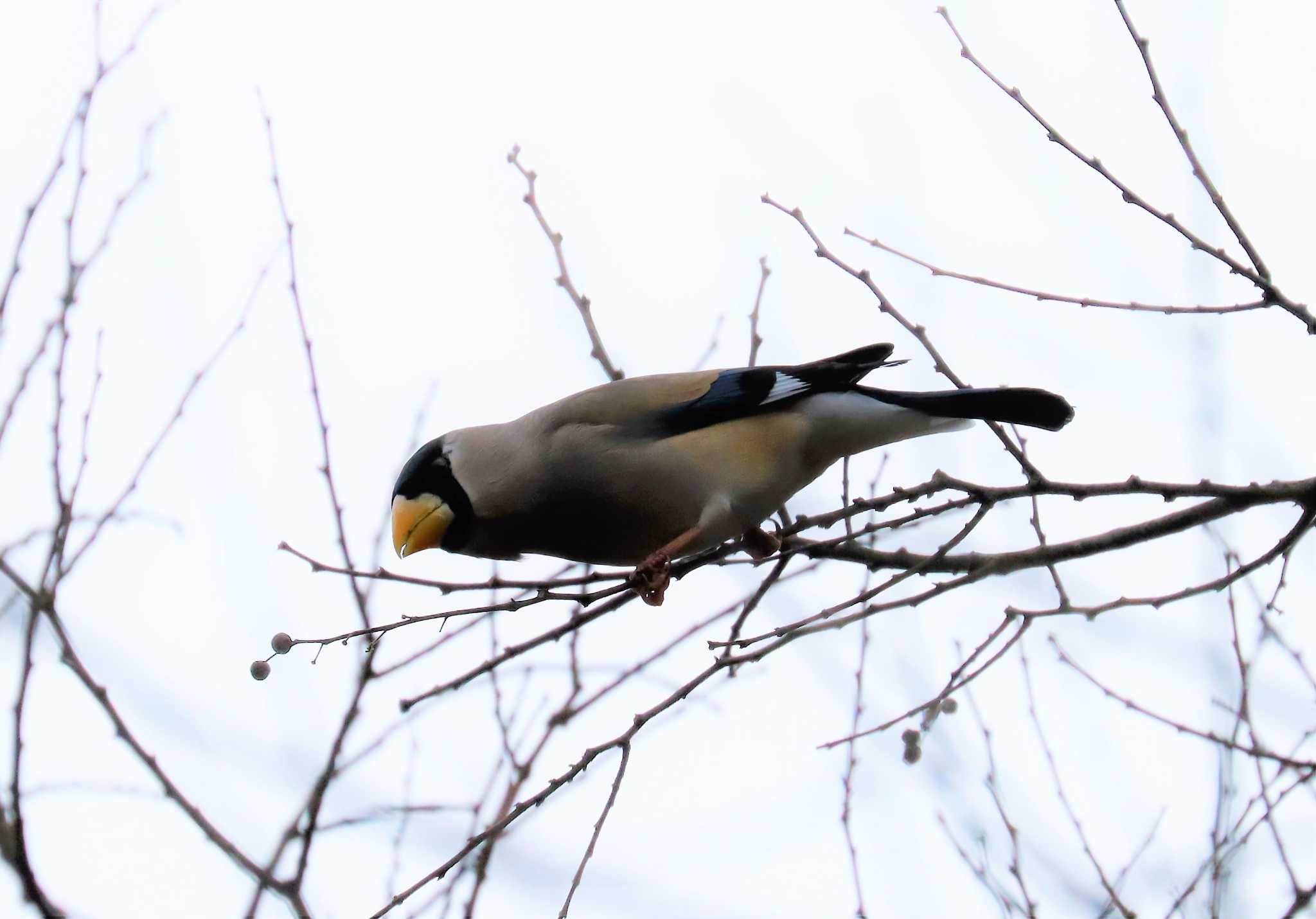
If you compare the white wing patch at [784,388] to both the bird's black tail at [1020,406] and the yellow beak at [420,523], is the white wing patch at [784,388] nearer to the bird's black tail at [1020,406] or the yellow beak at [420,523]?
the bird's black tail at [1020,406]

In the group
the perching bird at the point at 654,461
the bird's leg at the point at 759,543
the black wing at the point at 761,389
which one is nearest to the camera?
the perching bird at the point at 654,461

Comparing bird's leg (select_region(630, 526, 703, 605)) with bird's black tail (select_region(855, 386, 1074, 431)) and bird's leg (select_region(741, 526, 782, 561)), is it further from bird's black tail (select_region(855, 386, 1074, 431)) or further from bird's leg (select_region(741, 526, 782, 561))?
bird's black tail (select_region(855, 386, 1074, 431))

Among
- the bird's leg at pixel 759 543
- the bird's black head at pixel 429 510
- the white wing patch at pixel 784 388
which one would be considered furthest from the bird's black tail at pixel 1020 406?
the bird's black head at pixel 429 510

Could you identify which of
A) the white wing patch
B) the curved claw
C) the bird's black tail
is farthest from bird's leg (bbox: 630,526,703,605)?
the bird's black tail

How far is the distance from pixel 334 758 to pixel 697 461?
5.51ft

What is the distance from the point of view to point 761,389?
202 inches

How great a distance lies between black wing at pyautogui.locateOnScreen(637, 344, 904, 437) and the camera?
16.4ft

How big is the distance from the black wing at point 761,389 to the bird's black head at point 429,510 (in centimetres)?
74

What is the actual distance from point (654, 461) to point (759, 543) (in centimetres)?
66

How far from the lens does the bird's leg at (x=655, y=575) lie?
427 cm


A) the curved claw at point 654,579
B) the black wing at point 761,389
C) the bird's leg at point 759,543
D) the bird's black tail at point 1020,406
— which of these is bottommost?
the curved claw at point 654,579

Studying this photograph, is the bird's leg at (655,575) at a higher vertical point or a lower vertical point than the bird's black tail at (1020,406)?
lower

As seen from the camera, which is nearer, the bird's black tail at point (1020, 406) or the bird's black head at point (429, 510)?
the bird's black tail at point (1020, 406)

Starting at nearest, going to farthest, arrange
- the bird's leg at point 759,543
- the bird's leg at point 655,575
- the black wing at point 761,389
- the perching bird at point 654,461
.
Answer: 1. the bird's leg at point 655,575
2. the perching bird at point 654,461
3. the black wing at point 761,389
4. the bird's leg at point 759,543
